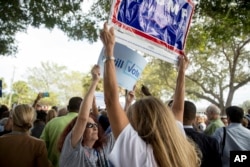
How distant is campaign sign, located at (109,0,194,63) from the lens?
2.77m

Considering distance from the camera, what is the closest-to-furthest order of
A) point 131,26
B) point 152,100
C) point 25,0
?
point 152,100 → point 131,26 → point 25,0

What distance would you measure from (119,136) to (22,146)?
1.53m

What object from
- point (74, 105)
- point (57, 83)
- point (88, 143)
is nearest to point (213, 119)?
point (74, 105)

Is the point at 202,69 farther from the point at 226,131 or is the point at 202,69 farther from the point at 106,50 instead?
the point at 106,50

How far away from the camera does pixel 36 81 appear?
7044 centimetres

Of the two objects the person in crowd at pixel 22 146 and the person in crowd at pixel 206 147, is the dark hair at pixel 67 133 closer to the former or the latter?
the person in crowd at pixel 22 146

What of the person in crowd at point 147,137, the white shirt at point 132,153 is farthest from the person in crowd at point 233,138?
the white shirt at point 132,153

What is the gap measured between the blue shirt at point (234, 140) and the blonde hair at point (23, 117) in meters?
2.31

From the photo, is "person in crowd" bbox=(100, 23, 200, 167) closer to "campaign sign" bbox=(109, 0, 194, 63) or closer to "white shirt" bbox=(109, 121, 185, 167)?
"white shirt" bbox=(109, 121, 185, 167)

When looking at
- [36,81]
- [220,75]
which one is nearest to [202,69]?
[220,75]

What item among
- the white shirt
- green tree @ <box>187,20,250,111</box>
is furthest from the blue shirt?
green tree @ <box>187,20,250,111</box>

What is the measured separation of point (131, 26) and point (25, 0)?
1052 cm

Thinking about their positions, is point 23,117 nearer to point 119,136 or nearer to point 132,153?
point 119,136

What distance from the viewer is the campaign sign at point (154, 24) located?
2771 mm
